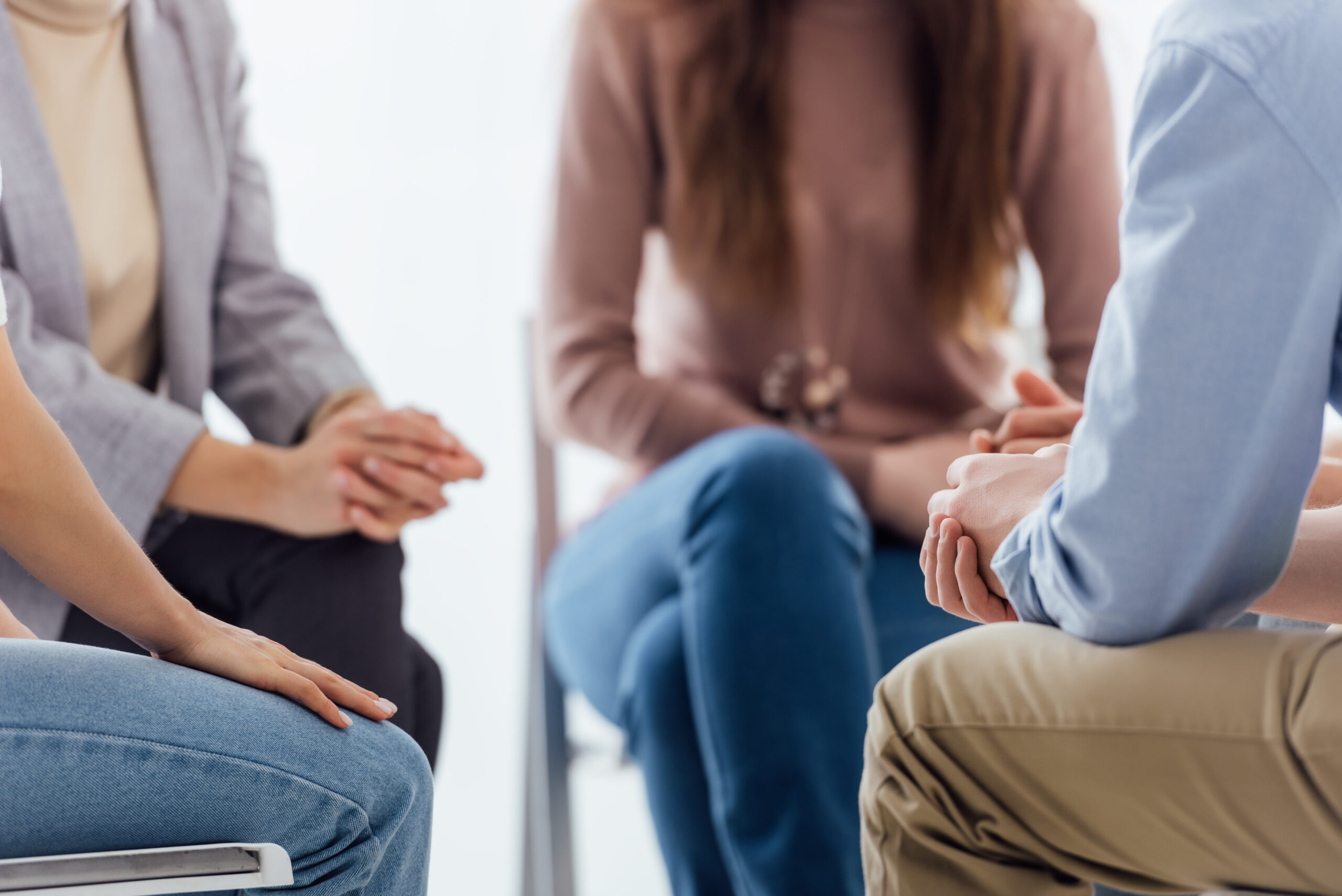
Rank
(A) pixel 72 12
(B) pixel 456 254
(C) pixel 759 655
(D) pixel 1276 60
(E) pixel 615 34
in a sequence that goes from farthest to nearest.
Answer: (B) pixel 456 254 → (E) pixel 615 34 → (C) pixel 759 655 → (A) pixel 72 12 → (D) pixel 1276 60

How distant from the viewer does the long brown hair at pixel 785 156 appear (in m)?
0.86

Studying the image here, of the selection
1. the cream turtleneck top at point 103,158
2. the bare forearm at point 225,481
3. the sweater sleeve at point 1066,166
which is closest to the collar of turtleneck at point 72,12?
the cream turtleneck top at point 103,158

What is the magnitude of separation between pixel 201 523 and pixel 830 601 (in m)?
0.32

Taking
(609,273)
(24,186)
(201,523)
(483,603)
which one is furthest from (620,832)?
(24,186)

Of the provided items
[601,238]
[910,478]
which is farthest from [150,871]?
[601,238]

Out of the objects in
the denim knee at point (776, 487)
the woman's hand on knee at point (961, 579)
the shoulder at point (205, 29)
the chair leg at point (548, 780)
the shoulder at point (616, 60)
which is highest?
the shoulder at point (205, 29)

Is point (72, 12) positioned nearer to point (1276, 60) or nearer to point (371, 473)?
point (371, 473)

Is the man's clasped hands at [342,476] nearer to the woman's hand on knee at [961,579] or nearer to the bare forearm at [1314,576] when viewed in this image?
the woman's hand on knee at [961,579]

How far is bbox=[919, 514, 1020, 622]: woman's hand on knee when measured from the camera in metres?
0.44

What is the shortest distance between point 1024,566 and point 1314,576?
0.10 m

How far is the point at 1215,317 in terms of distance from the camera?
13.6 inches

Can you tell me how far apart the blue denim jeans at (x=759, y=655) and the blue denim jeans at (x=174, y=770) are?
10.1 inches

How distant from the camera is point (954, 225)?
2.82 feet

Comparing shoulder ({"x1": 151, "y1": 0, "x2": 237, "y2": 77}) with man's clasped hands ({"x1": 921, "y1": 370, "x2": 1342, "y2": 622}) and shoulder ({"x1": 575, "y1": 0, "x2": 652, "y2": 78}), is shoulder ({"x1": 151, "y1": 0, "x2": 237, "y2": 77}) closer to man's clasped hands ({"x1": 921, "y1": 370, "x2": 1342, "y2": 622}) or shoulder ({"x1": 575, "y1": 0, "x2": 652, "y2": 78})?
shoulder ({"x1": 575, "y1": 0, "x2": 652, "y2": 78})
